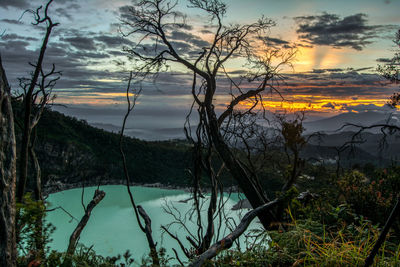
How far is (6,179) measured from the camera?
7.38ft

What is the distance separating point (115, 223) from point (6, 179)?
2521 cm

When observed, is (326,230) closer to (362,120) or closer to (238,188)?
(238,188)

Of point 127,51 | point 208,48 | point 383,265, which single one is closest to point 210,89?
point 208,48

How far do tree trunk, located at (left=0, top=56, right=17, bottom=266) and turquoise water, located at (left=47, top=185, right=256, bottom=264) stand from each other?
43.4 ft

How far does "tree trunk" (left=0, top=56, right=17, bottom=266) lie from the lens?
7.29 feet

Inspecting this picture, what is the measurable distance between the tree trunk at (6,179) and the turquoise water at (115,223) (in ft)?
43.4

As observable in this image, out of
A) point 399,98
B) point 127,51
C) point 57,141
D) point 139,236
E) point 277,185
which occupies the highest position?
point 127,51

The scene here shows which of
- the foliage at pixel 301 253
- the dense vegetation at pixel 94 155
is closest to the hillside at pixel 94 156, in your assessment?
the dense vegetation at pixel 94 155

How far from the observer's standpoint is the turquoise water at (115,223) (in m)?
20.4

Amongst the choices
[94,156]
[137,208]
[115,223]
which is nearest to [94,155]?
[94,156]

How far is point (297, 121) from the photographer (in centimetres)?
650

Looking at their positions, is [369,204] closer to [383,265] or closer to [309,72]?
[383,265]

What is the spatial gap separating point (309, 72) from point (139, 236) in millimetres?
19343

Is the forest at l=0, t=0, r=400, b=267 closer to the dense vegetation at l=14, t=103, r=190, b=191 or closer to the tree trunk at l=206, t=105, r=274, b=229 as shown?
the tree trunk at l=206, t=105, r=274, b=229
